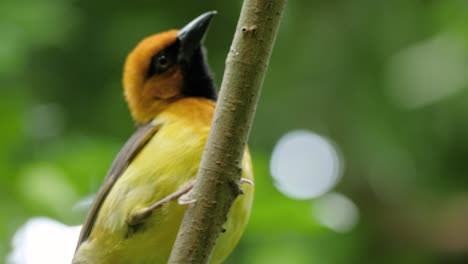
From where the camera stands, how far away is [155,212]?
12.1 ft

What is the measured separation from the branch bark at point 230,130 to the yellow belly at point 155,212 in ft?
2.53

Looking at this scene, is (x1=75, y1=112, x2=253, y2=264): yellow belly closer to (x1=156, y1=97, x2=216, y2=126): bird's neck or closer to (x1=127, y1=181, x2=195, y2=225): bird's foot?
(x1=127, y1=181, x2=195, y2=225): bird's foot

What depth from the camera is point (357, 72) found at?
21.4ft

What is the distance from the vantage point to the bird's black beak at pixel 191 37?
4.59 m

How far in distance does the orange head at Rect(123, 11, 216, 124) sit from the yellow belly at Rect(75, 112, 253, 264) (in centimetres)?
74

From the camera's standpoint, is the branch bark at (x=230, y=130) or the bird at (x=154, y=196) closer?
the branch bark at (x=230, y=130)

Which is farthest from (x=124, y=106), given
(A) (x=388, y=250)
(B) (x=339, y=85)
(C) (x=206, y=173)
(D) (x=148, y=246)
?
(C) (x=206, y=173)

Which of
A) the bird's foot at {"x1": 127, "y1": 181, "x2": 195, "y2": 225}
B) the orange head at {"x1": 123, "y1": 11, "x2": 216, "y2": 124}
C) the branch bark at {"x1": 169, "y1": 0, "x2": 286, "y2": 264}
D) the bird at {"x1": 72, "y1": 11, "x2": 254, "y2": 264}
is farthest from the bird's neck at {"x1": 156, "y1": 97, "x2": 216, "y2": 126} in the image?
the branch bark at {"x1": 169, "y1": 0, "x2": 286, "y2": 264}

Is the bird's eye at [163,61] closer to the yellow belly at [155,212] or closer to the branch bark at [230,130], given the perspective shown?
the yellow belly at [155,212]

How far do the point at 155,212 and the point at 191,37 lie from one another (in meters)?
1.25

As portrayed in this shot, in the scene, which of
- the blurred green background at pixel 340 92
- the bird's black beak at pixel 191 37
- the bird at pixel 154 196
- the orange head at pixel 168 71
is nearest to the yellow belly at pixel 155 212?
the bird at pixel 154 196

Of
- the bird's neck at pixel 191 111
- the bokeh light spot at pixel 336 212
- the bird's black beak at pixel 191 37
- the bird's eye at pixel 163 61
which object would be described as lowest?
the bokeh light spot at pixel 336 212

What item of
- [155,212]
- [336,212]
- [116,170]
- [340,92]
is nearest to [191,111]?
[116,170]

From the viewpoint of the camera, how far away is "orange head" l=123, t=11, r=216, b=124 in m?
4.62
